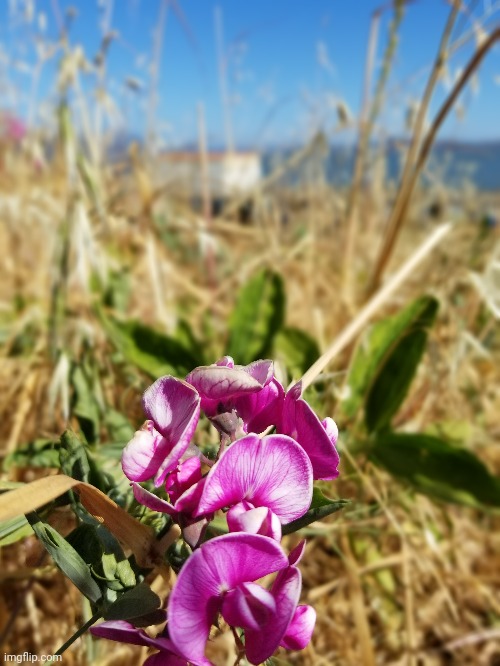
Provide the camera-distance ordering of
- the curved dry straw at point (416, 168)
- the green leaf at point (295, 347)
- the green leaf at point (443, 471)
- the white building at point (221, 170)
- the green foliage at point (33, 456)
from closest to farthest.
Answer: the green foliage at point (33, 456) < the green leaf at point (443, 471) < the curved dry straw at point (416, 168) < the green leaf at point (295, 347) < the white building at point (221, 170)

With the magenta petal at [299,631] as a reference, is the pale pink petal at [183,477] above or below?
above

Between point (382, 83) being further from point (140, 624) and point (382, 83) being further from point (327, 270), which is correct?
point (140, 624)

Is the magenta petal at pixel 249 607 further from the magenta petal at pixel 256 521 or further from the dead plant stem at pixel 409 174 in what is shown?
the dead plant stem at pixel 409 174

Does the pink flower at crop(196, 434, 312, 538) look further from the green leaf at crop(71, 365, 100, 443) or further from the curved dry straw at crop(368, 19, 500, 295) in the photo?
the curved dry straw at crop(368, 19, 500, 295)

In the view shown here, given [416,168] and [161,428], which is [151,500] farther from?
[416,168]

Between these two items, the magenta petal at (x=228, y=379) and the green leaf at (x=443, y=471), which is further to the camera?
the green leaf at (x=443, y=471)

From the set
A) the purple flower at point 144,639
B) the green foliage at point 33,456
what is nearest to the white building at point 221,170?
the green foliage at point 33,456
